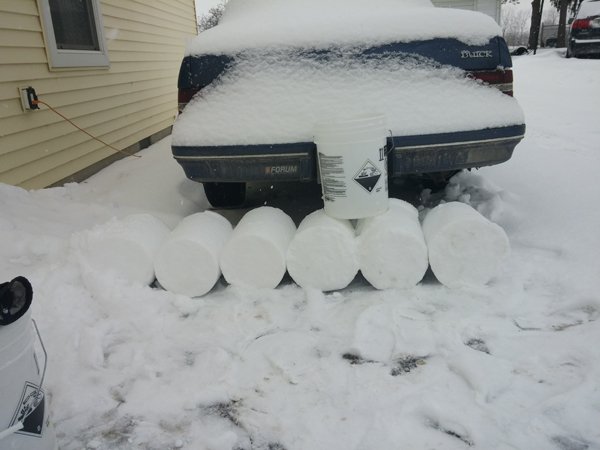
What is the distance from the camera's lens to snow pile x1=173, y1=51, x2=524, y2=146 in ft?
8.91

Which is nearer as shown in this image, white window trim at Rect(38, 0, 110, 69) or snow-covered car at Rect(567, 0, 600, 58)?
white window trim at Rect(38, 0, 110, 69)

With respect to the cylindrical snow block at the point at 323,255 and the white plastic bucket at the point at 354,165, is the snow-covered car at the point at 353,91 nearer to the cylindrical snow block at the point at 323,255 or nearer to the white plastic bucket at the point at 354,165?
the white plastic bucket at the point at 354,165

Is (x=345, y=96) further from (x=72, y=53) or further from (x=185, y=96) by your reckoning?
(x=72, y=53)

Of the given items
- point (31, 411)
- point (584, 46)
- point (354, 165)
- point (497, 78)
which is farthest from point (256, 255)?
point (584, 46)

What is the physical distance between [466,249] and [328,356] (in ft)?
3.13

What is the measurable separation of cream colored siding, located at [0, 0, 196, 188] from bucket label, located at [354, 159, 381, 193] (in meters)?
3.03

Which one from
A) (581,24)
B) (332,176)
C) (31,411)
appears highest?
(581,24)

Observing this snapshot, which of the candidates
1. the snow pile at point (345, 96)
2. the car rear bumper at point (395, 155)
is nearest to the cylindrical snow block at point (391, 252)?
the car rear bumper at point (395, 155)

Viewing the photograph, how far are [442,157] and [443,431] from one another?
159 cm

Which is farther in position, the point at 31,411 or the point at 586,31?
the point at 586,31

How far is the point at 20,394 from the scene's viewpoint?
1364mm

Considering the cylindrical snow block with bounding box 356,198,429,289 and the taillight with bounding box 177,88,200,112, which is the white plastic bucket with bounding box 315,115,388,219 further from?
the taillight with bounding box 177,88,200,112

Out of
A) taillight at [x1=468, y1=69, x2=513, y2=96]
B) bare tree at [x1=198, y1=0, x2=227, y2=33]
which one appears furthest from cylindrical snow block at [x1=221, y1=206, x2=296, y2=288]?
bare tree at [x1=198, y1=0, x2=227, y2=33]

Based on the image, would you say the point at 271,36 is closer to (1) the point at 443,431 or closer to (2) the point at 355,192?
(2) the point at 355,192
